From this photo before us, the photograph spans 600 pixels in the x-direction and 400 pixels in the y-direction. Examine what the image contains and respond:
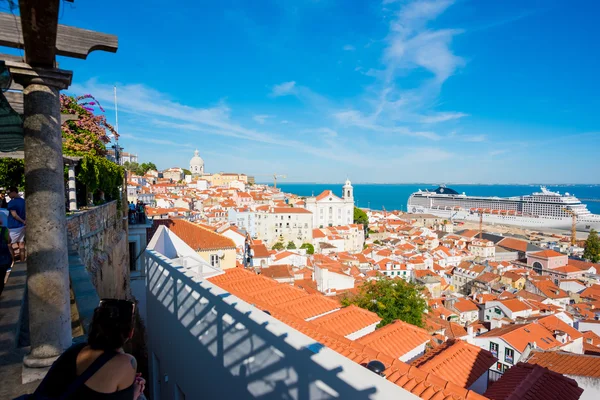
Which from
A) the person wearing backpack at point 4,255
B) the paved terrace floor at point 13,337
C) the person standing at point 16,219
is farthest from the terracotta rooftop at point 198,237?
the paved terrace floor at point 13,337

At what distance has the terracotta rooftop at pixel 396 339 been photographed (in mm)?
4996

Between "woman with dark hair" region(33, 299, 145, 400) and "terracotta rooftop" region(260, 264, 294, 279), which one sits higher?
"woman with dark hair" region(33, 299, 145, 400)

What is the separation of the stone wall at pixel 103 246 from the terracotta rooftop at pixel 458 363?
18.2 ft

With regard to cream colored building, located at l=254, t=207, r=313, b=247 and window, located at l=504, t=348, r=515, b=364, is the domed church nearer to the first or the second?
cream colored building, located at l=254, t=207, r=313, b=247

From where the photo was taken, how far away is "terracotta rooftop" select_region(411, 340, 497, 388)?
15.0 feet

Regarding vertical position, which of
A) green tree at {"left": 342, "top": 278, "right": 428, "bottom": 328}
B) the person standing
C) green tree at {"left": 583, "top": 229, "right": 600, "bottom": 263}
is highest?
the person standing

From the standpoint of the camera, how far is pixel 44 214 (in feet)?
6.77

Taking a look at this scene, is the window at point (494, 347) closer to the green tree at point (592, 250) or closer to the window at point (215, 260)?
the window at point (215, 260)

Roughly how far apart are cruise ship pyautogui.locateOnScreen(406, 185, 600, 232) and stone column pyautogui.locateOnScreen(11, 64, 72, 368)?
294 ft

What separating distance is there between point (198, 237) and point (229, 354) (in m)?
11.0

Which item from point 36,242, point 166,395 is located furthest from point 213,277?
point 36,242

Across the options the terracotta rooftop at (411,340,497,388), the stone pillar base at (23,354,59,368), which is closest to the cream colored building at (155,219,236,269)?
the terracotta rooftop at (411,340,497,388)

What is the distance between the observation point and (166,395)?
4.83 m

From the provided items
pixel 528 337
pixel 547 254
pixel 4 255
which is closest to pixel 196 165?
pixel 547 254
